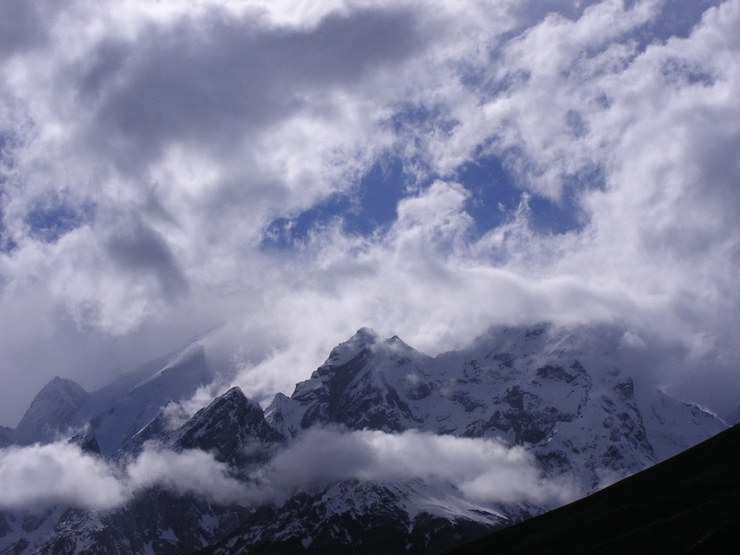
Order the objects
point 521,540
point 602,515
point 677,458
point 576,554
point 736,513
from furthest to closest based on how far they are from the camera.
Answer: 1. point 677,458
2. point 521,540
3. point 602,515
4. point 576,554
5. point 736,513

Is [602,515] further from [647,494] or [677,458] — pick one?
[677,458]

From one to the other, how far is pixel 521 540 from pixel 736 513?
37685 millimetres

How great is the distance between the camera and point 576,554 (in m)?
86.3

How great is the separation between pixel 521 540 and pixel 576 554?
1959cm

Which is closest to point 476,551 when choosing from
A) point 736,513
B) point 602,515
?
point 602,515

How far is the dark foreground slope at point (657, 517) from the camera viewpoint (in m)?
74.1

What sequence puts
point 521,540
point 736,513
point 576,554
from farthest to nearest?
point 521,540 < point 576,554 < point 736,513

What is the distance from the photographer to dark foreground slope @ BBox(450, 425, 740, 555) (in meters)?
74.1

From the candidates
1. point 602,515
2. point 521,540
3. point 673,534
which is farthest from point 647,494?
point 673,534

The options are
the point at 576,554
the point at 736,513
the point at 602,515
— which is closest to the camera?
the point at 736,513

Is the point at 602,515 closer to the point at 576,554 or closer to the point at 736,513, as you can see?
the point at 576,554

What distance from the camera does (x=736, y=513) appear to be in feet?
241

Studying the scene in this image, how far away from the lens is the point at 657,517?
90.0 m

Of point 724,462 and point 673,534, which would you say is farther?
point 724,462
